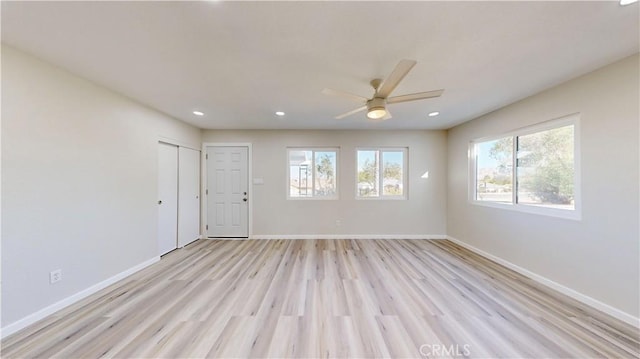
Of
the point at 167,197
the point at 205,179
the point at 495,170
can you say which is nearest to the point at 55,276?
the point at 167,197

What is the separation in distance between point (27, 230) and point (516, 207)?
219 inches

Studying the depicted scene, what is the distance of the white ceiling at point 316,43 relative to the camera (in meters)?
1.51

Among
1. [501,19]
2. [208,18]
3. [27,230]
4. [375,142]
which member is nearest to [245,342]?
[27,230]

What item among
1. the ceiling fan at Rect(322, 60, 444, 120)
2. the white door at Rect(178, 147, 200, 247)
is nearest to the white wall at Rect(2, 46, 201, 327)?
the white door at Rect(178, 147, 200, 247)

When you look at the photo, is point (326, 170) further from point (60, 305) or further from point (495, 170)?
point (60, 305)

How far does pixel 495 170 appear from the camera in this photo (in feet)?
12.7

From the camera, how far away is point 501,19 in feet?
5.24

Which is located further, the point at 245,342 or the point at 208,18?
the point at 245,342

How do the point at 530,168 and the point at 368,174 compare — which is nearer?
the point at 530,168

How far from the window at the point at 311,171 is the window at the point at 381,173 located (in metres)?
0.60

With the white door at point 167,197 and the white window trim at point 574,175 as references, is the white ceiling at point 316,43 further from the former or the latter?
the white door at point 167,197

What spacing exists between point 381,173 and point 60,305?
16.5 feet

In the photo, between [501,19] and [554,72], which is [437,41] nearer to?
[501,19]

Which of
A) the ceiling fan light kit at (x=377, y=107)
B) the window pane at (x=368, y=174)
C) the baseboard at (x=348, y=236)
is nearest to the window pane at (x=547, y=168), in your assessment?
the baseboard at (x=348, y=236)
